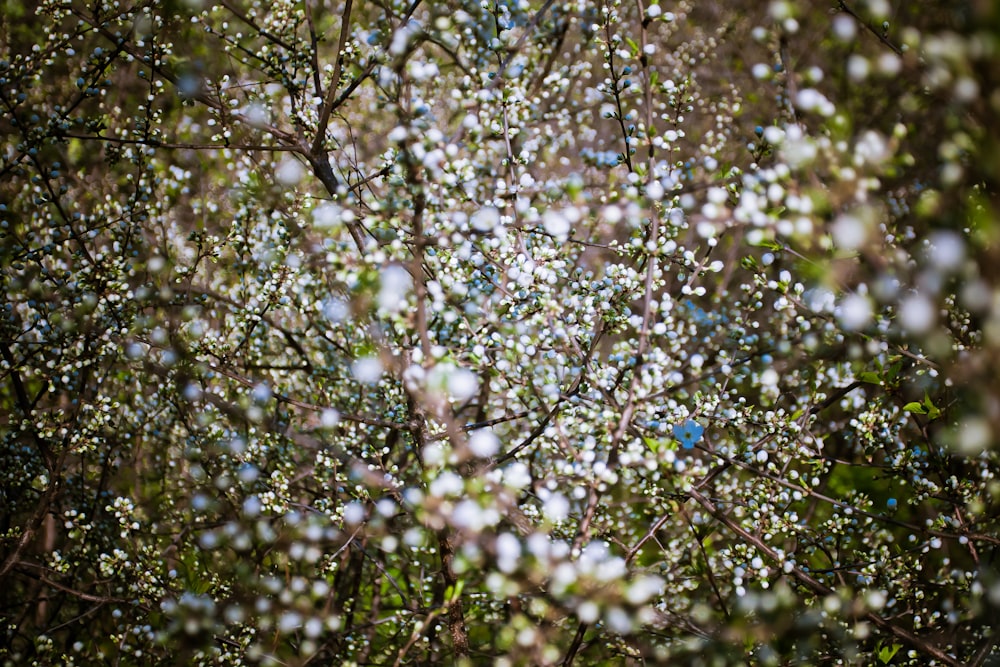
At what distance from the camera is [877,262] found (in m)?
1.35

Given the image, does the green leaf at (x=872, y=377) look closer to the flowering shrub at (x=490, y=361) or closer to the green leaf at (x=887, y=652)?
the flowering shrub at (x=490, y=361)

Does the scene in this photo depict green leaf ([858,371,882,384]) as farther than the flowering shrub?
Yes

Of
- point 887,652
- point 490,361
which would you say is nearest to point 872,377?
point 887,652

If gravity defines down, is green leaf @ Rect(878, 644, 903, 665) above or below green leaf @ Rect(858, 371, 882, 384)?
below

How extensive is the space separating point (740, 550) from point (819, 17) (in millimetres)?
3288

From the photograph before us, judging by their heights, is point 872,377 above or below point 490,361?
above

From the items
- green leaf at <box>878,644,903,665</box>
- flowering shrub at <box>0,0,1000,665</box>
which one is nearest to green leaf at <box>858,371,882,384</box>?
flowering shrub at <box>0,0,1000,665</box>

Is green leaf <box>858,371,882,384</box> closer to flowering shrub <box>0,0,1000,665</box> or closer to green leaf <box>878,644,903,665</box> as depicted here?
flowering shrub <box>0,0,1000,665</box>

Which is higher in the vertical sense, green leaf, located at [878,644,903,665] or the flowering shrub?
the flowering shrub

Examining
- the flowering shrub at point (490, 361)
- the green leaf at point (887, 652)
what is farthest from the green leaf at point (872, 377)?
the green leaf at point (887, 652)

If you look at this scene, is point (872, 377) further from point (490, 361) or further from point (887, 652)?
point (490, 361)

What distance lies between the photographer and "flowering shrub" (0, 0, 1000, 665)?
1.78 meters

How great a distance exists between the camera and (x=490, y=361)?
2334mm

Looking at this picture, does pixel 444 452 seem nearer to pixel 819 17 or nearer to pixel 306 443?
pixel 306 443
